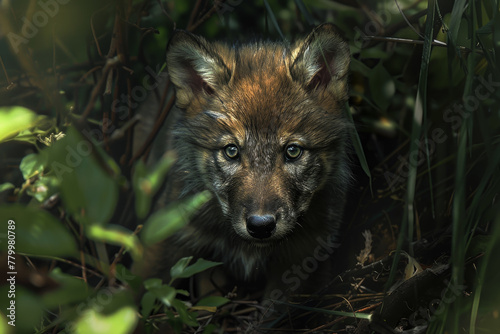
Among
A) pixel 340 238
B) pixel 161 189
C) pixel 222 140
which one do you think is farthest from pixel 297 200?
pixel 161 189

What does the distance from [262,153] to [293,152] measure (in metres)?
Result: 0.16

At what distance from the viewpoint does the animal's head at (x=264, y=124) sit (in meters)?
2.14

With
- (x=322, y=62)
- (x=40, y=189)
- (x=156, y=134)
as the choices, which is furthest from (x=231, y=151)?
(x=40, y=189)

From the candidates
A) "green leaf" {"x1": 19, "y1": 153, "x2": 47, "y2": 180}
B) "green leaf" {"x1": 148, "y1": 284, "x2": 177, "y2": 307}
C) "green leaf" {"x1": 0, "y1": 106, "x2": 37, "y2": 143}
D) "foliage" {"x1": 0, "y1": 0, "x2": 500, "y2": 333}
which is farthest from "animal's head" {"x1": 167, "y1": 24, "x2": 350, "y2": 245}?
"green leaf" {"x1": 0, "y1": 106, "x2": 37, "y2": 143}

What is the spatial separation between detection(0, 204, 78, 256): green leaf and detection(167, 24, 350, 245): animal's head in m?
0.90

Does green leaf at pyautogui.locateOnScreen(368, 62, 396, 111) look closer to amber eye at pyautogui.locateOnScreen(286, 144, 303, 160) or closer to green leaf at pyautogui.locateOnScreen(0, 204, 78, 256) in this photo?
amber eye at pyautogui.locateOnScreen(286, 144, 303, 160)

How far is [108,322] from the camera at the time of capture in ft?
4.23

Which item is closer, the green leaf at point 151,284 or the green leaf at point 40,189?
the green leaf at point 151,284

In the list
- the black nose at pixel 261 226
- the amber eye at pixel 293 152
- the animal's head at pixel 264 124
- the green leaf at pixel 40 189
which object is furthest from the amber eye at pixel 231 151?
the green leaf at pixel 40 189

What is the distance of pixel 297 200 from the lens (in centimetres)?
223

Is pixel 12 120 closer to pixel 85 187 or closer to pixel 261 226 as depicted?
pixel 85 187

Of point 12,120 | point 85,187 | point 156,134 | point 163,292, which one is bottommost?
point 163,292

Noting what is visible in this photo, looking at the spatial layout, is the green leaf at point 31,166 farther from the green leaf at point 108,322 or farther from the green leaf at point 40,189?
the green leaf at point 108,322

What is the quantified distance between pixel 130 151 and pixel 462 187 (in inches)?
72.3
